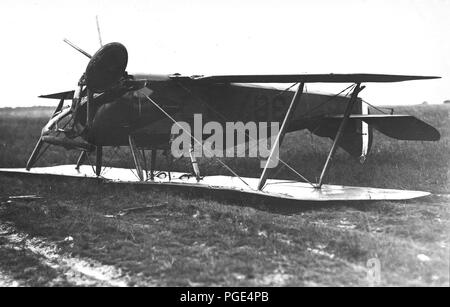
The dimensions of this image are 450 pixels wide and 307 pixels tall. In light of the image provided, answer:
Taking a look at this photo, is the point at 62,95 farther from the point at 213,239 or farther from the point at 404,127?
the point at 404,127

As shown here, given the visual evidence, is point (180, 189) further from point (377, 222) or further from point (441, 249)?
point (441, 249)

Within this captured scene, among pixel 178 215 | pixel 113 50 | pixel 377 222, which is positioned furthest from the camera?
pixel 113 50

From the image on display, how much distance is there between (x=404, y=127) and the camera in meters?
9.58

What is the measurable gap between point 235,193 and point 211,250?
3.11 metres

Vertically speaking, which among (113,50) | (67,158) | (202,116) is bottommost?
(67,158)

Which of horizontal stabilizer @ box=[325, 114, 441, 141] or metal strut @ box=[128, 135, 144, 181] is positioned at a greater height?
horizontal stabilizer @ box=[325, 114, 441, 141]

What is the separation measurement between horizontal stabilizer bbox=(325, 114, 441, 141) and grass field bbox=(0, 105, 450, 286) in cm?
142

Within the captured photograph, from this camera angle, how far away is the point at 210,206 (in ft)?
27.3

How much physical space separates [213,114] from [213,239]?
552cm

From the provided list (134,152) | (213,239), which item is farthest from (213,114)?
(213,239)

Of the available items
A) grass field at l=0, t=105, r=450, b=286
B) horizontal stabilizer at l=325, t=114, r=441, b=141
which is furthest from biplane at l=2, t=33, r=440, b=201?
grass field at l=0, t=105, r=450, b=286

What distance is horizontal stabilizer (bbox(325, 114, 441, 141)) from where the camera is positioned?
9245 millimetres

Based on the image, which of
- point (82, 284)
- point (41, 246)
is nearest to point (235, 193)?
point (41, 246)

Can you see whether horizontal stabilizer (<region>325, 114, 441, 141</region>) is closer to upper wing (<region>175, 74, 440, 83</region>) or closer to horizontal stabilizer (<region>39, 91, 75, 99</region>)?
upper wing (<region>175, 74, 440, 83</region>)
